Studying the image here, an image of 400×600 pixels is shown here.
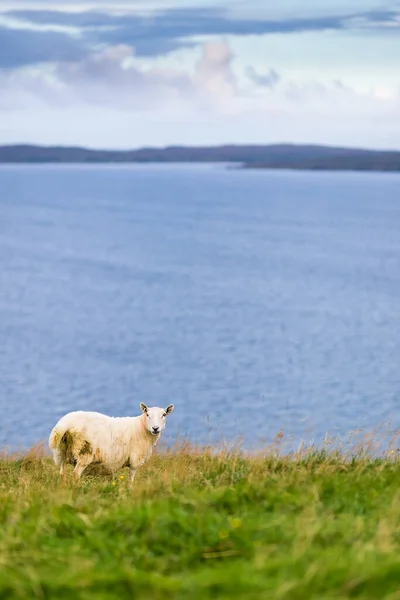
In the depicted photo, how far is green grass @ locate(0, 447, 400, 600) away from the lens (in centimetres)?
639

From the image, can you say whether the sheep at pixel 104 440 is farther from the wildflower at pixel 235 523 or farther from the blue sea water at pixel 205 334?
the blue sea water at pixel 205 334

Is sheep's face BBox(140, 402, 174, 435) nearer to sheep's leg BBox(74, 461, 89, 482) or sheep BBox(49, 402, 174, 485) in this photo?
sheep BBox(49, 402, 174, 485)

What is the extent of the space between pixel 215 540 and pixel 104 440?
781 centimetres

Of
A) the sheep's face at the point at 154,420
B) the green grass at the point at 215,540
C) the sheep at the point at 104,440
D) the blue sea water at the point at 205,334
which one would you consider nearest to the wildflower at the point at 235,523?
the green grass at the point at 215,540

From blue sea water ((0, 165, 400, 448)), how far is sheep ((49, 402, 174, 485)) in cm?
856

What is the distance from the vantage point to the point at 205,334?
268 ft

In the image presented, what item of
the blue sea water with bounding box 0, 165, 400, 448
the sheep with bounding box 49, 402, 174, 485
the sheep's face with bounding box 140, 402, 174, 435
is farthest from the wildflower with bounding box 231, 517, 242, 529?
the blue sea water with bounding box 0, 165, 400, 448

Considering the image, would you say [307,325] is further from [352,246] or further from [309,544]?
[309,544]

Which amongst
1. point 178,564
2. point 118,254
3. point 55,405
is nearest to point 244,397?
point 55,405

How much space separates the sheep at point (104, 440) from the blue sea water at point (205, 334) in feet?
28.1

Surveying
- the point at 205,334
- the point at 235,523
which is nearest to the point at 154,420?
the point at 235,523

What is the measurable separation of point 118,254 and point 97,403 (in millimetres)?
75505

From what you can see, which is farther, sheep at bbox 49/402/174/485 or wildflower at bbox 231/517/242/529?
sheep at bbox 49/402/174/485

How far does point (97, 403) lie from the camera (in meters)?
60.7
